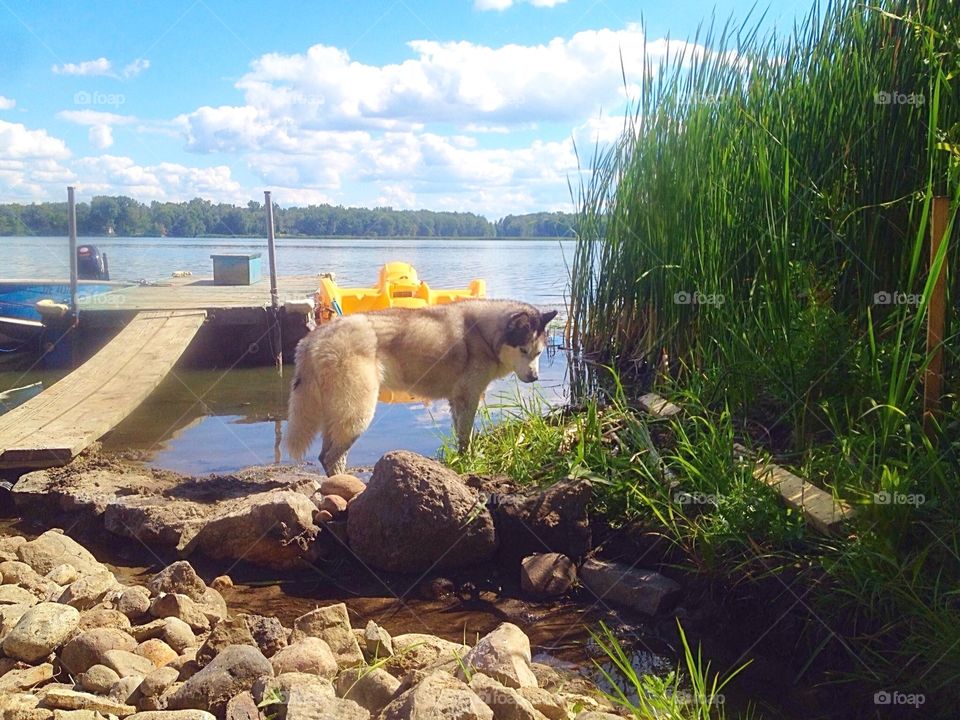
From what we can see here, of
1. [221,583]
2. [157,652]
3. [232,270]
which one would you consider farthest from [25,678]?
[232,270]

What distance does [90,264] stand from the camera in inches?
757

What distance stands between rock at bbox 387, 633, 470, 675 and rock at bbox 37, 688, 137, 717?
0.95 m

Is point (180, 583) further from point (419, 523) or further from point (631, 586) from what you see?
point (631, 586)

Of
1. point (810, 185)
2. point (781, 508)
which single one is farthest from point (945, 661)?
point (810, 185)

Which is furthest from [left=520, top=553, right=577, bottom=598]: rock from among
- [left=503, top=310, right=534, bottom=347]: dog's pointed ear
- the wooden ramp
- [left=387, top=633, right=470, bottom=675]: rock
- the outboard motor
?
the outboard motor

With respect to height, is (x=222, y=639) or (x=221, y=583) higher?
(x=222, y=639)

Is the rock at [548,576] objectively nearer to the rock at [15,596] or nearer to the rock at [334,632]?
the rock at [334,632]

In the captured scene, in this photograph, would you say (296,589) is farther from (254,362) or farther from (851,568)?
(254,362)

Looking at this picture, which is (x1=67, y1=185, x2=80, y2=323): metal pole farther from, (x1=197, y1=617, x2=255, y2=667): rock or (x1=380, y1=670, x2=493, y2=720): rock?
(x1=380, y1=670, x2=493, y2=720): rock

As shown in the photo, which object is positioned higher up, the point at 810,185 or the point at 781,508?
the point at 810,185

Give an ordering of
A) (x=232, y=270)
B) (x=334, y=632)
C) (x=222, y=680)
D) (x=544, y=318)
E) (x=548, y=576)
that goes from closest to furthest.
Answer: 1. (x=222, y=680)
2. (x=334, y=632)
3. (x=548, y=576)
4. (x=544, y=318)
5. (x=232, y=270)

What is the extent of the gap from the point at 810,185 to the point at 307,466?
4.14 meters

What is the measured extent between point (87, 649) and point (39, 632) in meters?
0.21

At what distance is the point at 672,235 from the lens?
6285 mm
